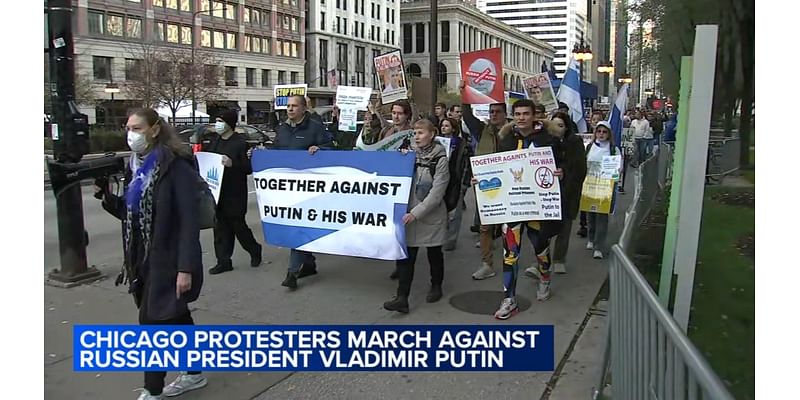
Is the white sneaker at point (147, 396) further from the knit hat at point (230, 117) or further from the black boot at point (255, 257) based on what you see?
the knit hat at point (230, 117)

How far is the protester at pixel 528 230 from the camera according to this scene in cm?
552

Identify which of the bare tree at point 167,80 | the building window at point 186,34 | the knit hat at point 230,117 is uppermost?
the building window at point 186,34

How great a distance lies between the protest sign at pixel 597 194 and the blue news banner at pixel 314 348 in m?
2.98

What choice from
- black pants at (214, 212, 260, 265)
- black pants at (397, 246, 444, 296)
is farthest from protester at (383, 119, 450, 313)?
black pants at (214, 212, 260, 265)

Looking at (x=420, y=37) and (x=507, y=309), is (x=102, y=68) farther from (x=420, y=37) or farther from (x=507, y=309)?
(x=420, y=37)

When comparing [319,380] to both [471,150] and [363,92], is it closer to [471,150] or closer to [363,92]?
[471,150]

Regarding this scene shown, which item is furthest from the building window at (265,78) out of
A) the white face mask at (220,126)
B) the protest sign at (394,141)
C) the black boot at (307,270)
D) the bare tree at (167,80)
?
the black boot at (307,270)

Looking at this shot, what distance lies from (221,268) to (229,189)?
0.86 meters

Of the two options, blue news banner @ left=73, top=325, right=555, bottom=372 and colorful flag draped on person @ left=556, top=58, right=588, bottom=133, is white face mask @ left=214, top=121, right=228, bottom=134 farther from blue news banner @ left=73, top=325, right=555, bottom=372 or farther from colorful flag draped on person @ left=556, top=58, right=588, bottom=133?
colorful flag draped on person @ left=556, top=58, right=588, bottom=133

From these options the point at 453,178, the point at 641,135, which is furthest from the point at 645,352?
the point at 641,135

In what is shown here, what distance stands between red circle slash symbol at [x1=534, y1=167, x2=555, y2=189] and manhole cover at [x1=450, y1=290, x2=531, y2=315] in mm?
1097

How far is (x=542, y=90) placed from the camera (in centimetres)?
1084

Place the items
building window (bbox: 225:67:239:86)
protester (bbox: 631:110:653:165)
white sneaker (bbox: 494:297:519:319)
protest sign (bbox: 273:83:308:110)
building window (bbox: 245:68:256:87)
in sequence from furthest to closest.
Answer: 1. building window (bbox: 245:68:256:87)
2. building window (bbox: 225:67:239:86)
3. protester (bbox: 631:110:653:165)
4. protest sign (bbox: 273:83:308:110)
5. white sneaker (bbox: 494:297:519:319)

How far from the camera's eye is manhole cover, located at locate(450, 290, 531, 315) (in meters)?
5.82
